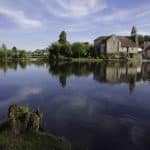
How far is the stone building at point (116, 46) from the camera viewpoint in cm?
12694

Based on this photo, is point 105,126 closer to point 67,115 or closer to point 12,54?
point 67,115

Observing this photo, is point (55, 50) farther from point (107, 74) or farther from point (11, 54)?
point (107, 74)

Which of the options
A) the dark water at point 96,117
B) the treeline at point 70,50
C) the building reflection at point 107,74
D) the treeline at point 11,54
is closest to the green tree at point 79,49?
the treeline at point 70,50

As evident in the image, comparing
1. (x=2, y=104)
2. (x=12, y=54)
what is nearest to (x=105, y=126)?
(x=2, y=104)

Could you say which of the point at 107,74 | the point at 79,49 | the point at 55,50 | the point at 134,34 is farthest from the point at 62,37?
the point at 107,74

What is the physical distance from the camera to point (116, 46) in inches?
5010

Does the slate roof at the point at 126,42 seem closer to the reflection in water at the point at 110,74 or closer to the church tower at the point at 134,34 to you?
the church tower at the point at 134,34

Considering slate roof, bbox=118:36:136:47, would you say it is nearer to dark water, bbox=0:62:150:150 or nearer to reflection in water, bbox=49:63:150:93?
reflection in water, bbox=49:63:150:93

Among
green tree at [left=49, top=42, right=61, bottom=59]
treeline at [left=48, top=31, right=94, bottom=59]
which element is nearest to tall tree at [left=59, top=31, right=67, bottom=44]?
treeline at [left=48, top=31, right=94, bottom=59]

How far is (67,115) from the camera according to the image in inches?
763

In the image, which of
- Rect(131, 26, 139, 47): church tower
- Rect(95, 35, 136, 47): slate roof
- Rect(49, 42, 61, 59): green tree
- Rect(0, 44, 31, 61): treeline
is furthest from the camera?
Rect(0, 44, 31, 61): treeline

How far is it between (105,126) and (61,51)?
10973 centimetres

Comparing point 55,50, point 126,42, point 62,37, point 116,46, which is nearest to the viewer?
point 55,50

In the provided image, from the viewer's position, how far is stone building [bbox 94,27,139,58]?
416ft
